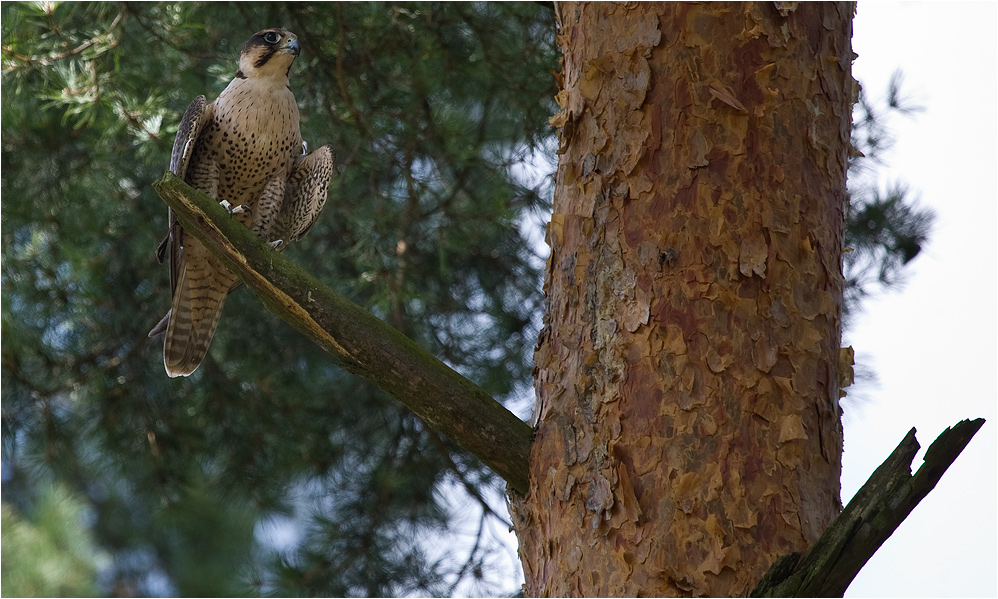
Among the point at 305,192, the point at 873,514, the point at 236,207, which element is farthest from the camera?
the point at 305,192

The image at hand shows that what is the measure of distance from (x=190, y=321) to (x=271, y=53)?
0.91 metres

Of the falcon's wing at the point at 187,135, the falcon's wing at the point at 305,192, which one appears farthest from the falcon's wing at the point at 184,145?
the falcon's wing at the point at 305,192

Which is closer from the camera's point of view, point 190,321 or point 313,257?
point 190,321

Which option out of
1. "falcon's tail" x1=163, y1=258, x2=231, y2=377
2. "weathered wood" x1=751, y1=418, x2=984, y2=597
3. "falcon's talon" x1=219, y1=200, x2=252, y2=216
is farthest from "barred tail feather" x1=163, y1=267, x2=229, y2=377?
"weathered wood" x1=751, y1=418, x2=984, y2=597

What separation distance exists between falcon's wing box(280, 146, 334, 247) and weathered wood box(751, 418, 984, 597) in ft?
6.63

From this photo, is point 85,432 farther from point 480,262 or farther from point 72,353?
point 480,262

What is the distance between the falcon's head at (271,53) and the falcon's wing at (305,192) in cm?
30

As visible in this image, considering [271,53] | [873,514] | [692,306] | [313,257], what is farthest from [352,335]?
[313,257]

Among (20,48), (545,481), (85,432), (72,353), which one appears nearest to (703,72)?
(545,481)

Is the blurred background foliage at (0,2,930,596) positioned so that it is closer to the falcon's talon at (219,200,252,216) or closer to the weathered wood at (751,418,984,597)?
the falcon's talon at (219,200,252,216)

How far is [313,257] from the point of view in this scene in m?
4.16

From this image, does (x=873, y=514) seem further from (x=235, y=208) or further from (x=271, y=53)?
(x=271, y=53)

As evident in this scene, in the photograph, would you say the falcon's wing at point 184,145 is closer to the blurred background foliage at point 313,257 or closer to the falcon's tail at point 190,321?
the falcon's tail at point 190,321

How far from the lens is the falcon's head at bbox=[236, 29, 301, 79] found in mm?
2936
